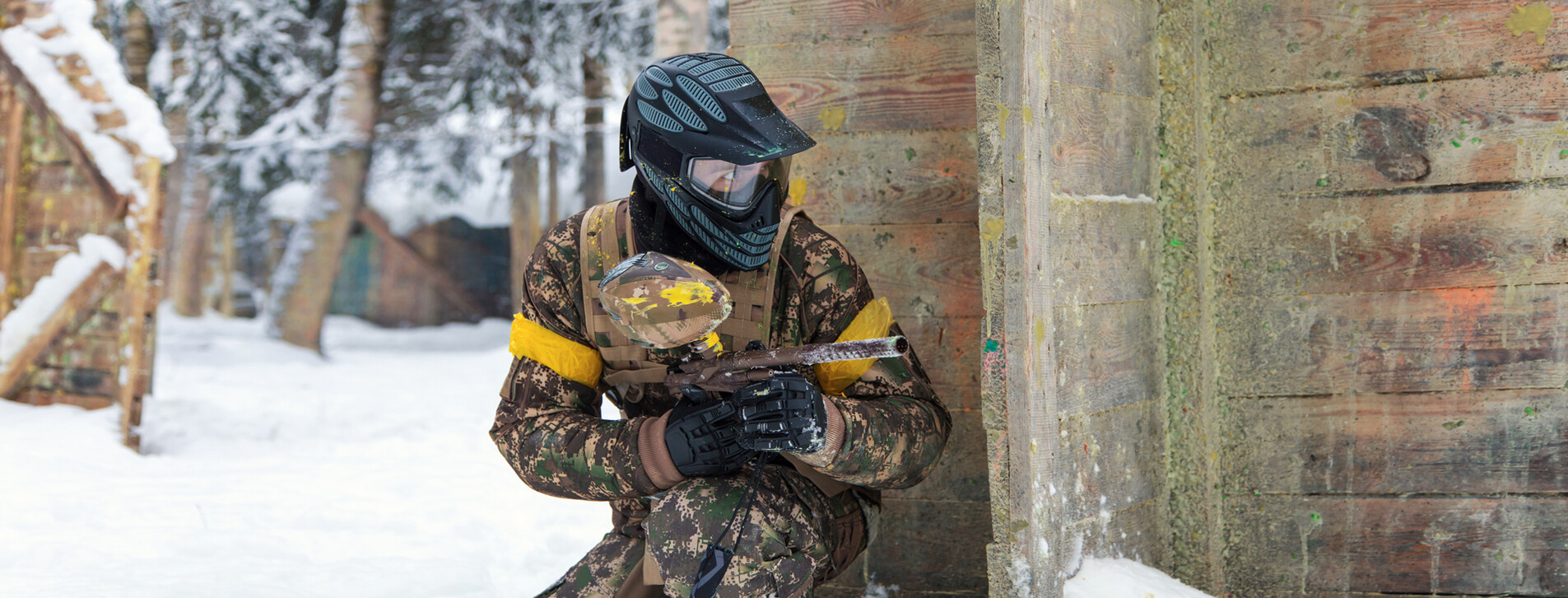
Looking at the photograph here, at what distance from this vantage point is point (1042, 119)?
2.09 m

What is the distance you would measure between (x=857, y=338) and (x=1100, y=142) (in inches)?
25.7

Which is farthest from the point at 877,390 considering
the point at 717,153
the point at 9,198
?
the point at 9,198

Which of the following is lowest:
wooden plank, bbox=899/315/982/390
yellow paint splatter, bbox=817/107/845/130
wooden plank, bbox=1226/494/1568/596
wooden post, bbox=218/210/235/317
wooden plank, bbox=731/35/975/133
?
wooden post, bbox=218/210/235/317

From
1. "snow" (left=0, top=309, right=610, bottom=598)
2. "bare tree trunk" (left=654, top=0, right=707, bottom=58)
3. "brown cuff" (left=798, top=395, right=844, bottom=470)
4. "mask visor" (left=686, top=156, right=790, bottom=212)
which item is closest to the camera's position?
"brown cuff" (left=798, top=395, right=844, bottom=470)

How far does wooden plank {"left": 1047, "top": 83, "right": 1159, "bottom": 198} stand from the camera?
2148 millimetres

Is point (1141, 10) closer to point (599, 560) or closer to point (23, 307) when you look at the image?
point (599, 560)

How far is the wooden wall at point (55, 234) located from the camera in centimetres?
517

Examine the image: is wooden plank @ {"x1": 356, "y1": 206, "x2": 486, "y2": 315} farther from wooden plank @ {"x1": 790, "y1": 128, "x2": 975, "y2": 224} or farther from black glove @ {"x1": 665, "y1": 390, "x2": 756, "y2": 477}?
black glove @ {"x1": 665, "y1": 390, "x2": 756, "y2": 477}

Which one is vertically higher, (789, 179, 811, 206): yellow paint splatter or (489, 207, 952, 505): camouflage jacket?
(789, 179, 811, 206): yellow paint splatter

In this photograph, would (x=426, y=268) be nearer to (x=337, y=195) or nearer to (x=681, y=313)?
(x=337, y=195)

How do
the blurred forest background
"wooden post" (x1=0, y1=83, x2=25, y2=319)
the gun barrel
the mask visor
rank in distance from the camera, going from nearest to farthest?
the gun barrel → the mask visor → "wooden post" (x1=0, y1=83, x2=25, y2=319) → the blurred forest background

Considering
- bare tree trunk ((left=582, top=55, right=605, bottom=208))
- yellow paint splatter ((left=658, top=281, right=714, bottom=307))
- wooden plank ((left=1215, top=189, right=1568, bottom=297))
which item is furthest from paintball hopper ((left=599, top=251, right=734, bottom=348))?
bare tree trunk ((left=582, top=55, right=605, bottom=208))

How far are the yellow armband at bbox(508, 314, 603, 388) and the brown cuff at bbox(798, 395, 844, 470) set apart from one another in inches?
21.5

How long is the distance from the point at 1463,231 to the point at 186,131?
504 inches
